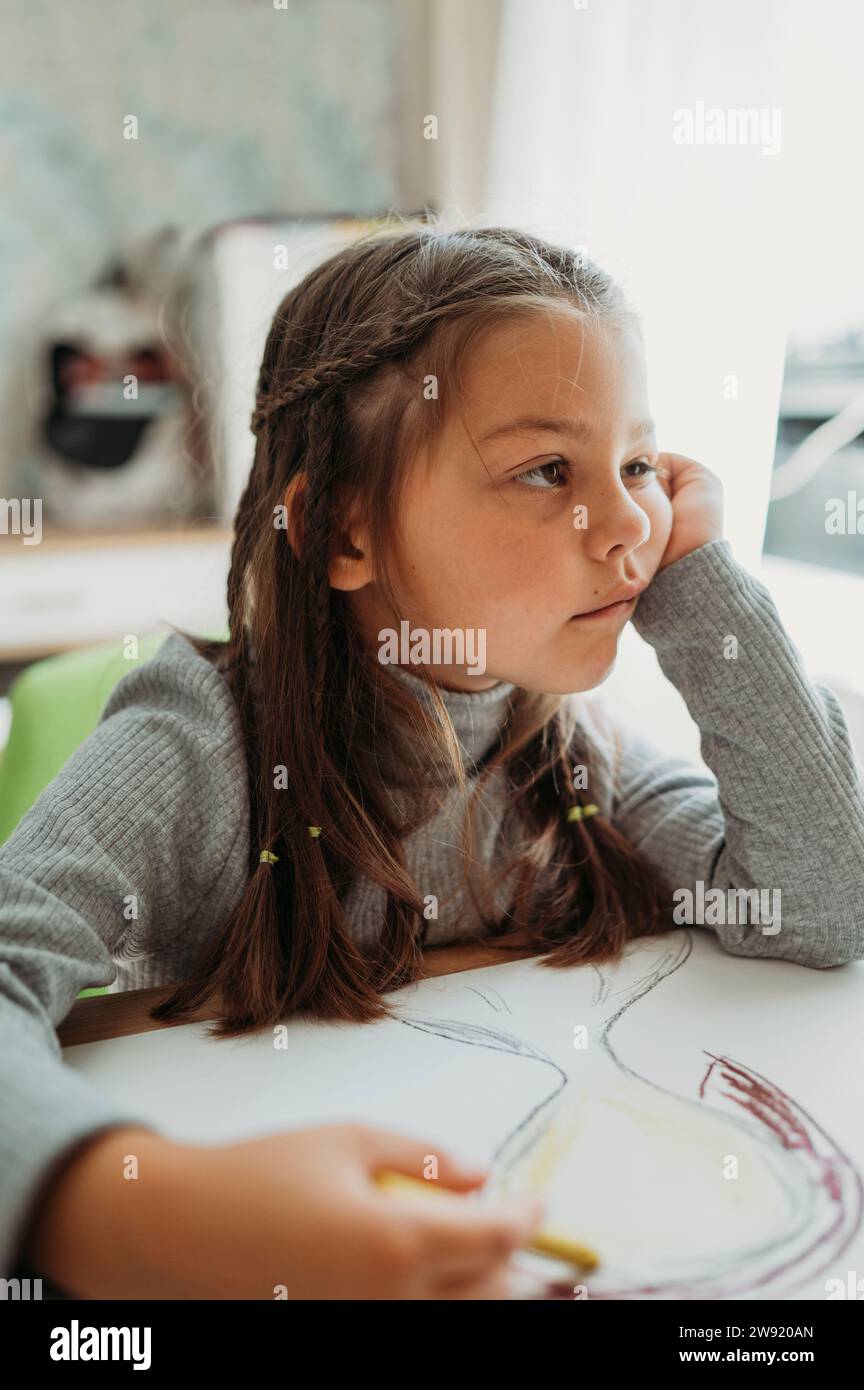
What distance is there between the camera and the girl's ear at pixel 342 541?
0.76 m

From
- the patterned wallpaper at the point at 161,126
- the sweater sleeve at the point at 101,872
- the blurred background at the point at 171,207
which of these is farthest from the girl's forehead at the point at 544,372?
the patterned wallpaper at the point at 161,126

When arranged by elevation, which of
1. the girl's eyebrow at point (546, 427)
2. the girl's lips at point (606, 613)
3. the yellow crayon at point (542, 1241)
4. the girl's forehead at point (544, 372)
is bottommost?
the yellow crayon at point (542, 1241)

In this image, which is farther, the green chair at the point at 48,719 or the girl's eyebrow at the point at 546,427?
the green chair at the point at 48,719

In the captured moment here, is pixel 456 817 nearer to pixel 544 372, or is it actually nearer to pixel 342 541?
pixel 342 541

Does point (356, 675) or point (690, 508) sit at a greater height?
point (690, 508)

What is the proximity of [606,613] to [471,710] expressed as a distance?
127mm

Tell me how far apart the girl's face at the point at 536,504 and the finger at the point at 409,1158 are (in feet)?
1.18

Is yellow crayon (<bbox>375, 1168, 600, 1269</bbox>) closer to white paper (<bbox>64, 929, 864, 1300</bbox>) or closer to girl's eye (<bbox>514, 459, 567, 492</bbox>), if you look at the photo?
white paper (<bbox>64, 929, 864, 1300</bbox>)

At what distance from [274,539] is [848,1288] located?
0.56 m

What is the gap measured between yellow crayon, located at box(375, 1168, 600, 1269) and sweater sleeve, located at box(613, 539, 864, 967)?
0.30 meters

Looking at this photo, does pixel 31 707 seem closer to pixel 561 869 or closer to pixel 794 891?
pixel 561 869

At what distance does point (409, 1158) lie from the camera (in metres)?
0.42

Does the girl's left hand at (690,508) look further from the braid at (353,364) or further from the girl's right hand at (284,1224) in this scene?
the girl's right hand at (284,1224)

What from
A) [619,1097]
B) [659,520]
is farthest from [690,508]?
[619,1097]
